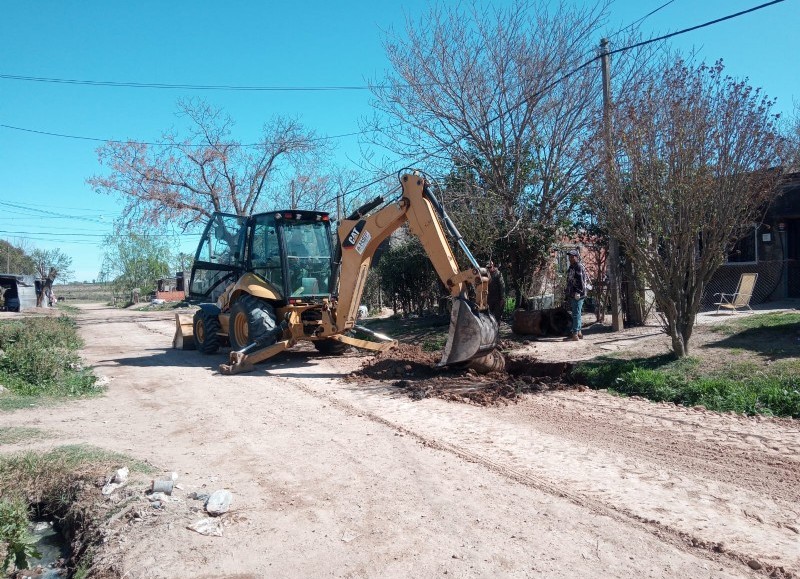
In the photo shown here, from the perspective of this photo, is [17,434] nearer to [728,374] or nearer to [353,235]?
[353,235]

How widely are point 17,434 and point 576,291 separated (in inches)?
364

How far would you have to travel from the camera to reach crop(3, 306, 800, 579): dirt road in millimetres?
4047

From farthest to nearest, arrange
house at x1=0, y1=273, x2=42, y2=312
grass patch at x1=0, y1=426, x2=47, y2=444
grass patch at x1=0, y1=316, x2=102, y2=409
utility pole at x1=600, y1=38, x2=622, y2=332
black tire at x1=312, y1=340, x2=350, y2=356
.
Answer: house at x1=0, y1=273, x2=42, y2=312
black tire at x1=312, y1=340, x2=350, y2=356
utility pole at x1=600, y1=38, x2=622, y2=332
grass patch at x1=0, y1=316, x2=102, y2=409
grass patch at x1=0, y1=426, x2=47, y2=444

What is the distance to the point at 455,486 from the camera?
5.28 metres

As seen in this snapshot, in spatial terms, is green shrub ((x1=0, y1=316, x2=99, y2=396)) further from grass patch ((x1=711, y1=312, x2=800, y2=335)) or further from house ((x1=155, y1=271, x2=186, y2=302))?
house ((x1=155, y1=271, x2=186, y2=302))

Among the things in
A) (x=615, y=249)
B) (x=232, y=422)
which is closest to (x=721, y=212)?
(x=615, y=249)

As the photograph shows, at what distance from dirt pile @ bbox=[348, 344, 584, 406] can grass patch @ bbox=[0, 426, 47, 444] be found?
4545 millimetres

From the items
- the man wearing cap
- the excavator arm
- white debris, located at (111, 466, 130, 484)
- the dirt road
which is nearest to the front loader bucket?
the excavator arm

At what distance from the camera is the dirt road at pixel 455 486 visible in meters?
4.05

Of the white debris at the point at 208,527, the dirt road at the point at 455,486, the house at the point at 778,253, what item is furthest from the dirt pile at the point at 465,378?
the house at the point at 778,253

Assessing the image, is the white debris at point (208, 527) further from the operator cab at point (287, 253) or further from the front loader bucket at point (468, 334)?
the operator cab at point (287, 253)

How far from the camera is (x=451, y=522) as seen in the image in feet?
15.0

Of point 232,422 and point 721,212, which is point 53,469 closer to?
point 232,422

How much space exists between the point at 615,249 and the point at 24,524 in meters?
10.9
